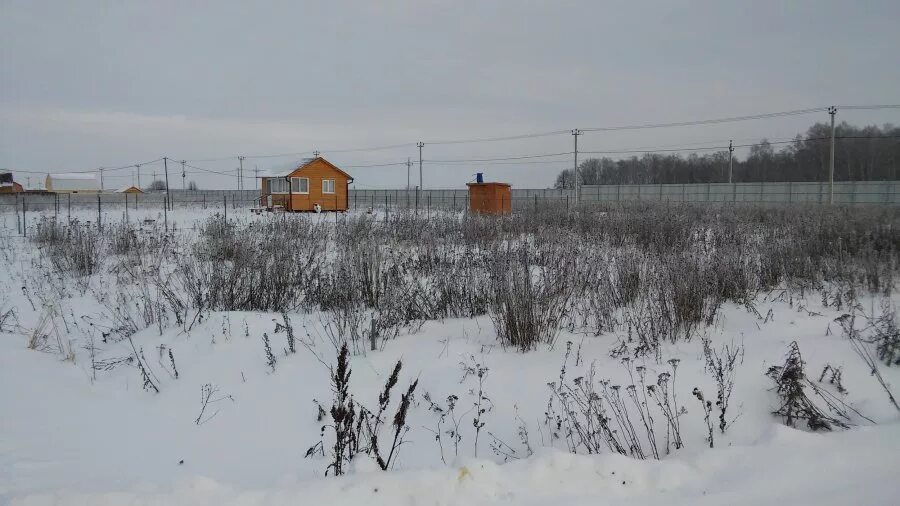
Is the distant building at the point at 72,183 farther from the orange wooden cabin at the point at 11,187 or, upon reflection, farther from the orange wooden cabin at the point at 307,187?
the orange wooden cabin at the point at 307,187

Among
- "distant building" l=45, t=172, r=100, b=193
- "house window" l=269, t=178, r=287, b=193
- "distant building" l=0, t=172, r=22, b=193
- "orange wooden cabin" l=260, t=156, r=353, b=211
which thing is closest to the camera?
"orange wooden cabin" l=260, t=156, r=353, b=211

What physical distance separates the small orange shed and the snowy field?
12.2 meters

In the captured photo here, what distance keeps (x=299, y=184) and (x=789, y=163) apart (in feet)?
73.8

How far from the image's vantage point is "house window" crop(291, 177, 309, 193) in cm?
2944

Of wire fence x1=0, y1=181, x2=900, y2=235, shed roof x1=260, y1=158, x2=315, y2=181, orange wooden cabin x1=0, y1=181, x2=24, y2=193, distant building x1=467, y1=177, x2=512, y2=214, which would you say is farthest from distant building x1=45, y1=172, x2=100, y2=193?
distant building x1=467, y1=177, x2=512, y2=214

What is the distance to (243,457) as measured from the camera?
335 centimetres

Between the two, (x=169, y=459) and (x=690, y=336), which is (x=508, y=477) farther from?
(x=690, y=336)

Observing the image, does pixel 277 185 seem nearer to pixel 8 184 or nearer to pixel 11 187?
pixel 11 187

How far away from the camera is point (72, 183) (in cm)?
6688

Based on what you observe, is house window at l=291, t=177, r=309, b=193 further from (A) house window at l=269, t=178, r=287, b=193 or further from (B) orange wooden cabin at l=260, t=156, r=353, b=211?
(A) house window at l=269, t=178, r=287, b=193

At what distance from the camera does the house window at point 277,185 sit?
2984cm

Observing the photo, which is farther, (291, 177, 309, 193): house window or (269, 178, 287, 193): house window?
(269, 178, 287, 193): house window

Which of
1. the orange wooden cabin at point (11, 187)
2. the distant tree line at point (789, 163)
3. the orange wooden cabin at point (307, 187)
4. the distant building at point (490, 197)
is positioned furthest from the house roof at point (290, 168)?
the orange wooden cabin at point (11, 187)

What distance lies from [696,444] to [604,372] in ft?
3.18
